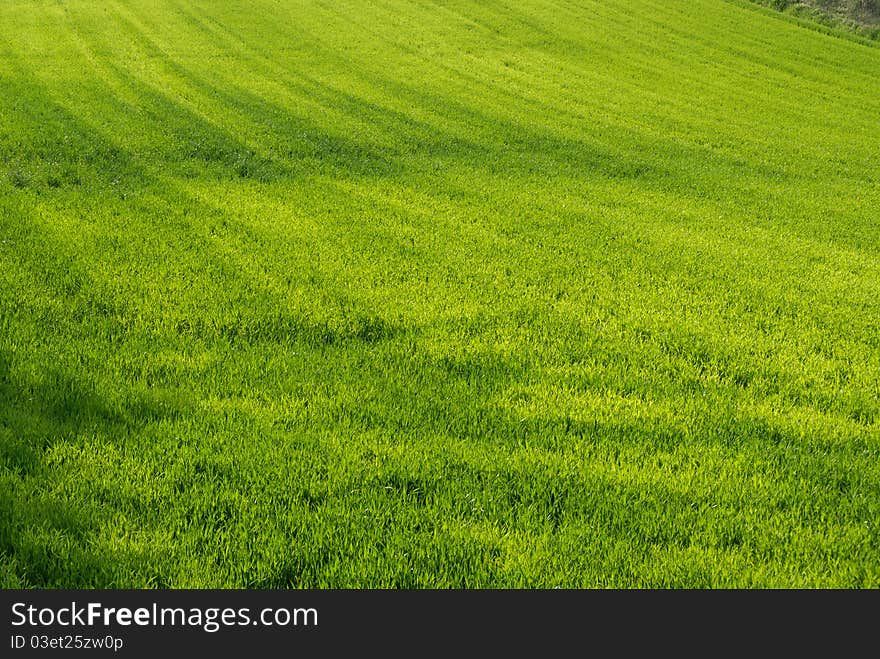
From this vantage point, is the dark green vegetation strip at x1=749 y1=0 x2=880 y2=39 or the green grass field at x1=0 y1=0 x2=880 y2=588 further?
the dark green vegetation strip at x1=749 y1=0 x2=880 y2=39

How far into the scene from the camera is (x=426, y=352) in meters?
7.20

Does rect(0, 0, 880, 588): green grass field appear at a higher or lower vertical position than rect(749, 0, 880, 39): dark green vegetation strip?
lower

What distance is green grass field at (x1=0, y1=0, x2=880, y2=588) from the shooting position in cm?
464

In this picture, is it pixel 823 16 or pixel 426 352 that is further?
pixel 823 16

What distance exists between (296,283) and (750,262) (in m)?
5.62

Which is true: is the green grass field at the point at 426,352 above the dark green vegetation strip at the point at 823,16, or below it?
below

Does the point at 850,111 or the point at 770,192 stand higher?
the point at 850,111

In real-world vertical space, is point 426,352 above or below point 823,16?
below

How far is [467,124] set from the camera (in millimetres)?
18516

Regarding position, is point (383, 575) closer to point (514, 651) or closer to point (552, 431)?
point (514, 651)

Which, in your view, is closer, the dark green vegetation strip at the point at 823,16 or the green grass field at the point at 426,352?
the green grass field at the point at 426,352

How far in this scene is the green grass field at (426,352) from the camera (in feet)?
15.2

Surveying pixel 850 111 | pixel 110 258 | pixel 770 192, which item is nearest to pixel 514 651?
pixel 110 258

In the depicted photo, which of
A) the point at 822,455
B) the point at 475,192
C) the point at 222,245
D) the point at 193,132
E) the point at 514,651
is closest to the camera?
the point at 514,651
